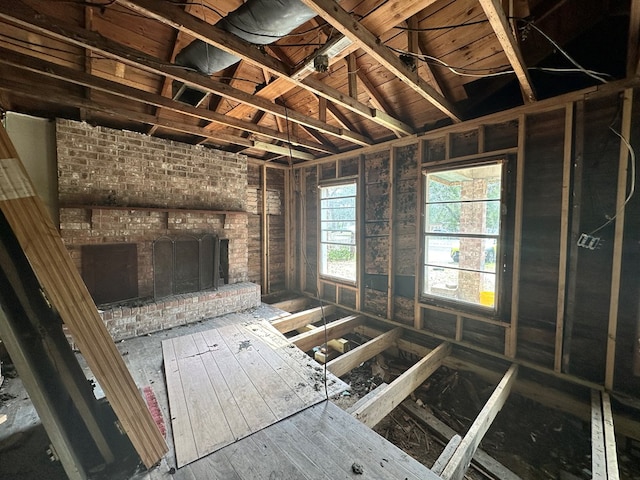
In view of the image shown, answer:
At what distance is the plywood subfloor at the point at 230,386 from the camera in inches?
74.5

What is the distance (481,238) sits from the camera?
122 inches

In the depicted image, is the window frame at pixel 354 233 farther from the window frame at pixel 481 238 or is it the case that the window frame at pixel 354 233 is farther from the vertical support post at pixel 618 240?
the vertical support post at pixel 618 240

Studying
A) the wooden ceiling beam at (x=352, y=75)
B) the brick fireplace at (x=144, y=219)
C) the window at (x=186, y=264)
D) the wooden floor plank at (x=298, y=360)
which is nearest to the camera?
the wooden floor plank at (x=298, y=360)

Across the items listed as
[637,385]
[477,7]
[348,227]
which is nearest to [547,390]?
[637,385]

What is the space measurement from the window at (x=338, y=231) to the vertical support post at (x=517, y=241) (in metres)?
2.32

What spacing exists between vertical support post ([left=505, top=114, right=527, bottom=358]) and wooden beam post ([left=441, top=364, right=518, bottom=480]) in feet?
1.62

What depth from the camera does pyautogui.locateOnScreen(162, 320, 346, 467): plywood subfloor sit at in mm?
1894

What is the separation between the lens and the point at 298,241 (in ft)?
18.3

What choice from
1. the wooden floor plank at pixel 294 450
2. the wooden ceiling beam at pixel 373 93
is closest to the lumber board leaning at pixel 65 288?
the wooden floor plank at pixel 294 450

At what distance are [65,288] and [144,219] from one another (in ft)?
8.83

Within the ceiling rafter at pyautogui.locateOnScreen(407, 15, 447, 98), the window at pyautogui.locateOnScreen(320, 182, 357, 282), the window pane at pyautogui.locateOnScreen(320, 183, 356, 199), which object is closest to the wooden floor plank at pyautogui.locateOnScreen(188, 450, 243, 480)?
the window at pyautogui.locateOnScreen(320, 182, 357, 282)

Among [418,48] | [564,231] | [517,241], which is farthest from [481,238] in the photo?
[418,48]

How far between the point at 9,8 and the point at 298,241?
4.53 meters

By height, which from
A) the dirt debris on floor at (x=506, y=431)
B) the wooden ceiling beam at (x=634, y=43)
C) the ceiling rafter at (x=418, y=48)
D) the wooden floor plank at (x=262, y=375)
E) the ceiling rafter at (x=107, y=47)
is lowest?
the dirt debris on floor at (x=506, y=431)
